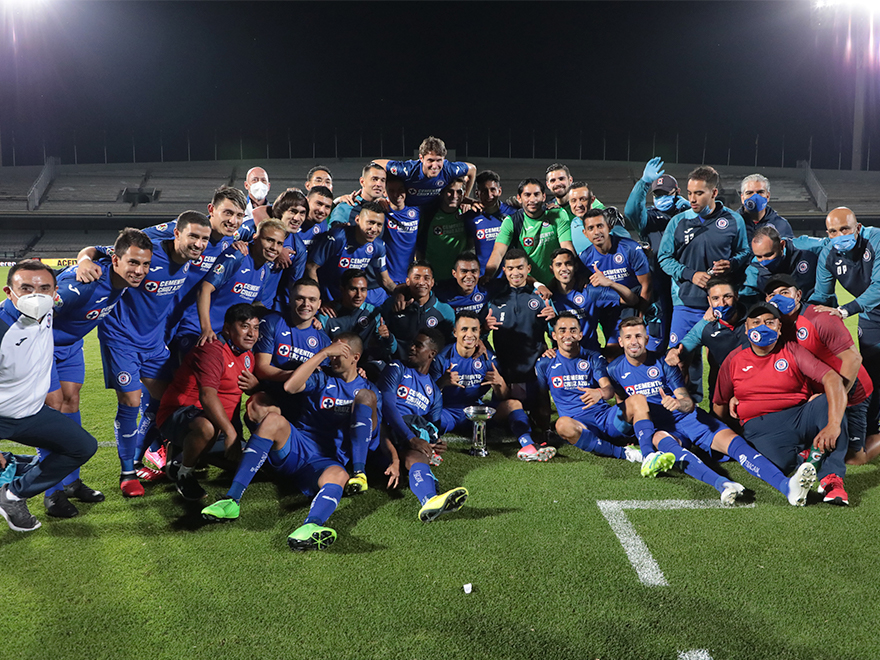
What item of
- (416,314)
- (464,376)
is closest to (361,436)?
(464,376)

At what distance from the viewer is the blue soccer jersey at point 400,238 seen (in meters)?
6.46

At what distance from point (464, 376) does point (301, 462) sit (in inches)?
72.8

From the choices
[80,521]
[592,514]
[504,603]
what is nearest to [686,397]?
[592,514]

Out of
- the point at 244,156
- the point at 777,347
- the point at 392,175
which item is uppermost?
the point at 244,156

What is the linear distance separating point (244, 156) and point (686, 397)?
45.7 metres

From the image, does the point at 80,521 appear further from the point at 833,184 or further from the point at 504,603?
the point at 833,184

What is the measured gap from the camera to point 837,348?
482cm

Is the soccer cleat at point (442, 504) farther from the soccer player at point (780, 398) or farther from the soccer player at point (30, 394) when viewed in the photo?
the soccer player at point (780, 398)

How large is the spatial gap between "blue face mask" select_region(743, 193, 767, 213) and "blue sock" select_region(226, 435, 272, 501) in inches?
204

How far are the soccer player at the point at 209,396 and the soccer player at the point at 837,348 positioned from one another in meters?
4.26

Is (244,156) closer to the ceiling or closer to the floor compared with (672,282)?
closer to the ceiling

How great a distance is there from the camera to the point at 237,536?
12.1ft

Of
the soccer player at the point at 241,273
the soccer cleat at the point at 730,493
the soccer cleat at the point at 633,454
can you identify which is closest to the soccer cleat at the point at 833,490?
the soccer cleat at the point at 730,493

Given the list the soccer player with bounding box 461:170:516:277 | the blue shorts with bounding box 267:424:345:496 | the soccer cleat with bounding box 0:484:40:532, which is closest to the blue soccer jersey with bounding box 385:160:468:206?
the soccer player with bounding box 461:170:516:277
